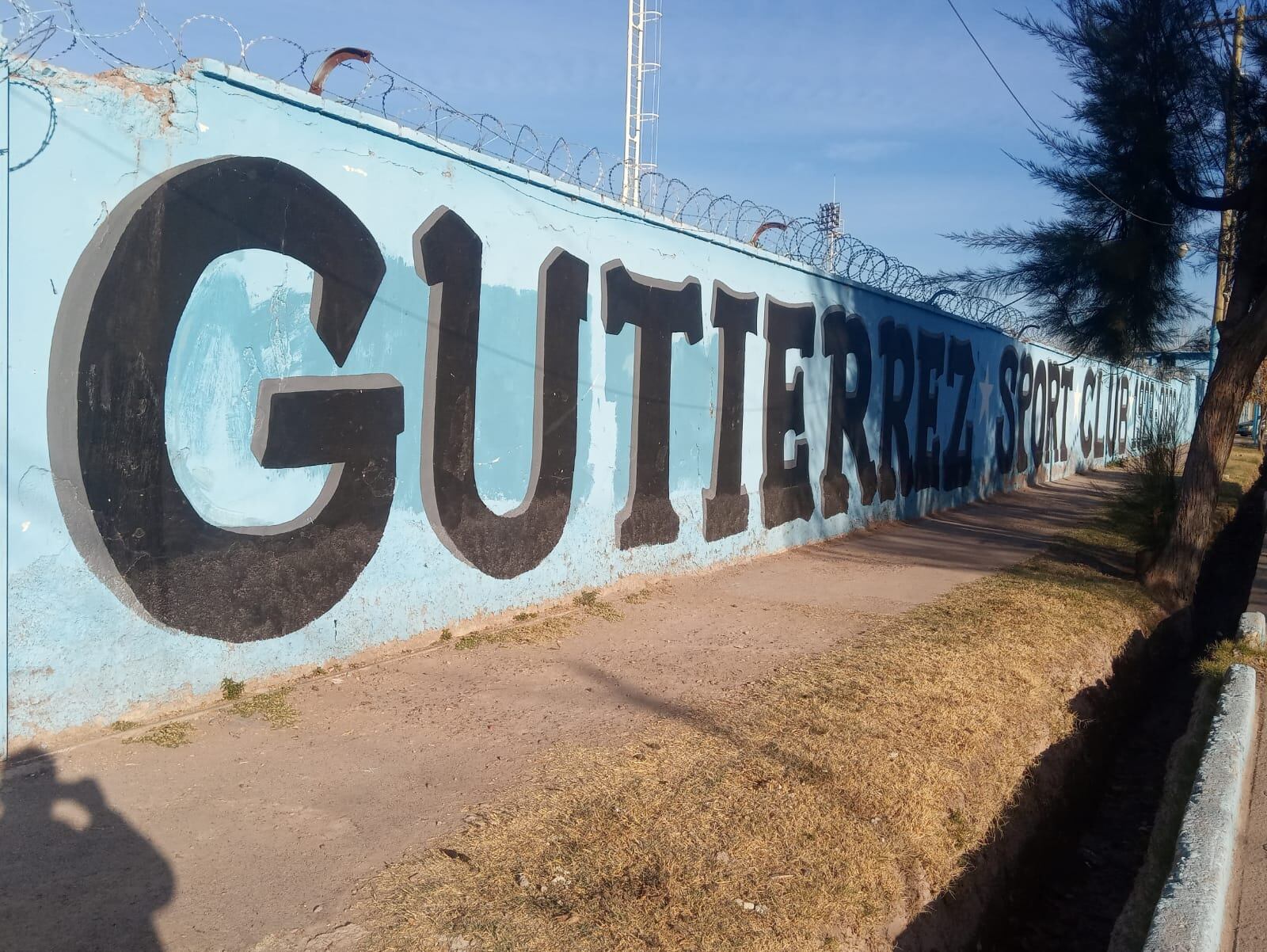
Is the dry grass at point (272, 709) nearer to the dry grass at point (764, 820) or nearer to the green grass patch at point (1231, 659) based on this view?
the dry grass at point (764, 820)

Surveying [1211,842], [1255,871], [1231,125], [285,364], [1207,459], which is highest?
[1231,125]

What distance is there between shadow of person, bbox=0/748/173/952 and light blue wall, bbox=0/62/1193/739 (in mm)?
441

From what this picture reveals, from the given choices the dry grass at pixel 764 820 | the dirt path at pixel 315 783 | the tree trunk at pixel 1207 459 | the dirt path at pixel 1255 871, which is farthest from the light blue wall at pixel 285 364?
the tree trunk at pixel 1207 459

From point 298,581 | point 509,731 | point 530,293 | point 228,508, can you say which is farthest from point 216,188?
point 509,731

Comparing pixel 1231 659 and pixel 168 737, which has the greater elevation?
pixel 168 737

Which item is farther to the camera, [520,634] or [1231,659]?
[1231,659]

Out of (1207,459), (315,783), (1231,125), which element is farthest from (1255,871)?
(1231,125)

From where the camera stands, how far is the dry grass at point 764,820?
10.3ft

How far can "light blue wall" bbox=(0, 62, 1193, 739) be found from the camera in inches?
158

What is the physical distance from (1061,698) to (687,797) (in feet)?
11.5

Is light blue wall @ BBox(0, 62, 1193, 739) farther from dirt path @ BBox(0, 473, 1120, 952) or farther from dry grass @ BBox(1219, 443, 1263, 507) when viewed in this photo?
dry grass @ BBox(1219, 443, 1263, 507)

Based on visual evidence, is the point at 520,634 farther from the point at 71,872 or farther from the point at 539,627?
the point at 71,872

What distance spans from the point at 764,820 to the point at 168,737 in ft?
8.15

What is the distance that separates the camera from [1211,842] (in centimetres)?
392
